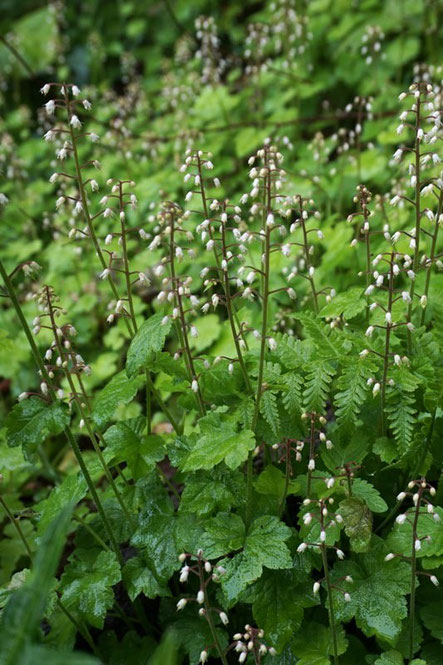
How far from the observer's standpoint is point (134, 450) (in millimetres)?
2445

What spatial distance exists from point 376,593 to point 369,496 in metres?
0.32

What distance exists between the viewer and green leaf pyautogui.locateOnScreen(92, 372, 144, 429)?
2.33 metres

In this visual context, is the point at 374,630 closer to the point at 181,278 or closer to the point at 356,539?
the point at 356,539

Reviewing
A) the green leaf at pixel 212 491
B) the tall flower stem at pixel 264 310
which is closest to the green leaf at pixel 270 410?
the tall flower stem at pixel 264 310

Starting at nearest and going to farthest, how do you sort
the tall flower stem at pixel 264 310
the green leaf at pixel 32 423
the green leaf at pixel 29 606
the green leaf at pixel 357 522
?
the green leaf at pixel 29 606 < the tall flower stem at pixel 264 310 < the green leaf at pixel 357 522 < the green leaf at pixel 32 423

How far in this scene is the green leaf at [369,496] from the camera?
7.11ft

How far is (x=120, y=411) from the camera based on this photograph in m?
3.82

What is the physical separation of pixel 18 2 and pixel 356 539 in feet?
34.2

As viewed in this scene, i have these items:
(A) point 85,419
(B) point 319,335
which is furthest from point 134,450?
(B) point 319,335

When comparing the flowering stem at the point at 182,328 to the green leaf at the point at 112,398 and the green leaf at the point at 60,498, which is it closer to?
the green leaf at the point at 112,398

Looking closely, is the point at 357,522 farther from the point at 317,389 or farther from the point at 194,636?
the point at 194,636

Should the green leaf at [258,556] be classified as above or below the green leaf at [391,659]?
above

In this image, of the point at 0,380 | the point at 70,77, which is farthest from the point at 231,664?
the point at 70,77

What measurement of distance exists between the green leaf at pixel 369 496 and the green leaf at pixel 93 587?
935 mm
